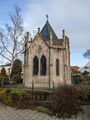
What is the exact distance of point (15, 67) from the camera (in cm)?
6241

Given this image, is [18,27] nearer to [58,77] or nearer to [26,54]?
[26,54]

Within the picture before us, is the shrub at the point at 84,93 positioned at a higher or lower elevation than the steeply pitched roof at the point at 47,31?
lower

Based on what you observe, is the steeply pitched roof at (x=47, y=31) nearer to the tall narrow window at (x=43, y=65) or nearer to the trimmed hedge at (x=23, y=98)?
the tall narrow window at (x=43, y=65)

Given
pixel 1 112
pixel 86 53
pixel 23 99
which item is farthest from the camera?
pixel 86 53

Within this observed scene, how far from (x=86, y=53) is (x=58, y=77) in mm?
39041

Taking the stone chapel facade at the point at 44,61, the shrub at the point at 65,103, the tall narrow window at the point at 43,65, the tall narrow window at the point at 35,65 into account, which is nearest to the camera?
the shrub at the point at 65,103

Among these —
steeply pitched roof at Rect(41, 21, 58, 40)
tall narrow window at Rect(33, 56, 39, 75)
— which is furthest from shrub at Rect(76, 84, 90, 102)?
steeply pitched roof at Rect(41, 21, 58, 40)

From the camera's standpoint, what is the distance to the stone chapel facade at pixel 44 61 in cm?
3967

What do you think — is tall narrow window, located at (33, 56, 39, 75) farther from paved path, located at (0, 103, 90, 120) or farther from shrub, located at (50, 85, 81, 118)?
shrub, located at (50, 85, 81, 118)

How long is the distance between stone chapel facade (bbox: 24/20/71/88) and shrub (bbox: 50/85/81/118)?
23.9 meters

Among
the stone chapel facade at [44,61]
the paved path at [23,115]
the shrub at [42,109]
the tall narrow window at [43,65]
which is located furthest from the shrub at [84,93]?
the tall narrow window at [43,65]

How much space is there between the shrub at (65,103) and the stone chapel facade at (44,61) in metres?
23.9

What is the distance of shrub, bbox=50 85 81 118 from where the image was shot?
48.5 ft

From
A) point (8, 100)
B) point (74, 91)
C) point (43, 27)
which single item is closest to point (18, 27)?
point (43, 27)
